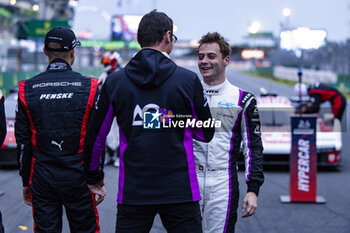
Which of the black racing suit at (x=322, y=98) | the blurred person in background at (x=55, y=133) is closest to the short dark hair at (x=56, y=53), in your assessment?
the blurred person in background at (x=55, y=133)

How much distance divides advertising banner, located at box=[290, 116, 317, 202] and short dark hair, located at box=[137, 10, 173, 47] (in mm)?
4387

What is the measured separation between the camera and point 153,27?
2373mm

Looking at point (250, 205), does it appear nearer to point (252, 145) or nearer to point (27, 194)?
point (252, 145)

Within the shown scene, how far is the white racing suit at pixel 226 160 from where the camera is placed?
305 centimetres

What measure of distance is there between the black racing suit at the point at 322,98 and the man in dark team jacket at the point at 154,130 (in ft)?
24.6

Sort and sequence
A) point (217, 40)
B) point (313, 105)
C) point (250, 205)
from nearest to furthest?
point (250, 205), point (217, 40), point (313, 105)

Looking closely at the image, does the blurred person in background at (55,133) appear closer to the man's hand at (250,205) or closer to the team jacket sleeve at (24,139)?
the team jacket sleeve at (24,139)

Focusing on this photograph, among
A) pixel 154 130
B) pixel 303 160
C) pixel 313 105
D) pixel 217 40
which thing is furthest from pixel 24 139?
pixel 313 105

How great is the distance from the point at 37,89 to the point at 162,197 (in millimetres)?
1173

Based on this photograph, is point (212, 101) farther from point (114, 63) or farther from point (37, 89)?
point (114, 63)

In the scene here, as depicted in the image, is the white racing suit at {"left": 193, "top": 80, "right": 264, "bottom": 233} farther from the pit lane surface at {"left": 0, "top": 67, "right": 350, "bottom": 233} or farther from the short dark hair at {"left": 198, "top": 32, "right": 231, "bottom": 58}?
the pit lane surface at {"left": 0, "top": 67, "right": 350, "bottom": 233}

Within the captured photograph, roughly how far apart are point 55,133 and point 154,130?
90cm

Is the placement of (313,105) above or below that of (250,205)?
above

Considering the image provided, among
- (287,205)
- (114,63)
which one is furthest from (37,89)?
(114,63)
